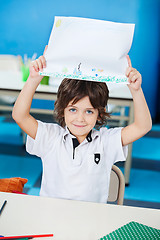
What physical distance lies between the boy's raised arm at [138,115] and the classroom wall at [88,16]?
3.95 metres

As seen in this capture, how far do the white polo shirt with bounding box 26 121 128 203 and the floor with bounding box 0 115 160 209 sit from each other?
1.34 m

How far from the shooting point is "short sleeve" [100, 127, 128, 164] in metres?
1.32

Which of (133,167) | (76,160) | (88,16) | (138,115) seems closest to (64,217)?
(76,160)

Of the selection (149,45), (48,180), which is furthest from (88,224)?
(149,45)

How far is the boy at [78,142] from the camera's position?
1.28m

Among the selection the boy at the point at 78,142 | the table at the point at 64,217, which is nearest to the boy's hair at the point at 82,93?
the boy at the point at 78,142

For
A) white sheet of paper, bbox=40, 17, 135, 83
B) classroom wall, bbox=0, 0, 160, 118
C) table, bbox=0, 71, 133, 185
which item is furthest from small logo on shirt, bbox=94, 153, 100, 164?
classroom wall, bbox=0, 0, 160, 118

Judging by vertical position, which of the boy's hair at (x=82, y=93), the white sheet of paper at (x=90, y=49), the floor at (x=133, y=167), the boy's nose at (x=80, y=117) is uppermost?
the white sheet of paper at (x=90, y=49)

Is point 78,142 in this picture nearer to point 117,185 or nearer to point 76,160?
point 76,160

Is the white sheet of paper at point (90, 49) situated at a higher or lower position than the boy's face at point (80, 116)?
higher

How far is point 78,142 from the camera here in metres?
1.34

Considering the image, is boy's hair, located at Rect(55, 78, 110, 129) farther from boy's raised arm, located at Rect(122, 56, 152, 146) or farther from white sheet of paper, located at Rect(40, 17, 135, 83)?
white sheet of paper, located at Rect(40, 17, 135, 83)

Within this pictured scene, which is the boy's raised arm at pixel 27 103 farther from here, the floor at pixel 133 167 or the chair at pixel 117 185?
the floor at pixel 133 167

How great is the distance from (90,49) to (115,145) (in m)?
0.47
